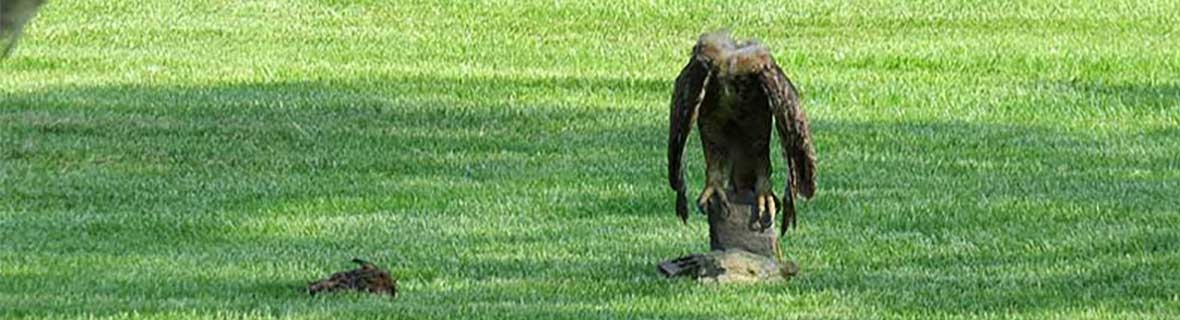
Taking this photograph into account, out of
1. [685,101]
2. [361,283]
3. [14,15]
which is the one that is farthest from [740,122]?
[14,15]

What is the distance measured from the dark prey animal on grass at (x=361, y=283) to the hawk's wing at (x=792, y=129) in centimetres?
151

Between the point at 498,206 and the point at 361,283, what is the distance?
3.20 m

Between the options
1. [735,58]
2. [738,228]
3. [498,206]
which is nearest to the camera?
[735,58]

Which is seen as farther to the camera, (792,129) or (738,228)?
(738,228)

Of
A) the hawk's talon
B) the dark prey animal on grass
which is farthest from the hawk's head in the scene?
the dark prey animal on grass

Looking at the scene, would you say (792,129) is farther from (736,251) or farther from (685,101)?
(736,251)

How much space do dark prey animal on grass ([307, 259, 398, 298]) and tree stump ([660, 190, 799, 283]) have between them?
1.12 metres

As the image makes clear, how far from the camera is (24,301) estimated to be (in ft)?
31.7

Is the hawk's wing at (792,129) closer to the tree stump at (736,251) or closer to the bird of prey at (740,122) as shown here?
the bird of prey at (740,122)

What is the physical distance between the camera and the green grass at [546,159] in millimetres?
10180

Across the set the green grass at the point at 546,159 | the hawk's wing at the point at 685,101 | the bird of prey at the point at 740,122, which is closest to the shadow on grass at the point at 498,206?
the green grass at the point at 546,159

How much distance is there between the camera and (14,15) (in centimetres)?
458

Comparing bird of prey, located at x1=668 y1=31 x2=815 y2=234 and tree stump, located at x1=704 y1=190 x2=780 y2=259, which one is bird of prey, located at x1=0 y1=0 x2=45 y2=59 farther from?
tree stump, located at x1=704 y1=190 x2=780 y2=259

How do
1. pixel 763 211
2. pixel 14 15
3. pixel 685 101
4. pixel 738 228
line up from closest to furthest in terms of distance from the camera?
1. pixel 14 15
2. pixel 685 101
3. pixel 763 211
4. pixel 738 228
